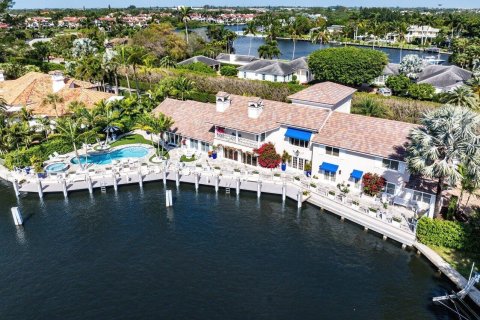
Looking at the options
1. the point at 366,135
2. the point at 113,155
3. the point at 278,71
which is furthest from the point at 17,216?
the point at 278,71

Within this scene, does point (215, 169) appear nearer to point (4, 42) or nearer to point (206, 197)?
point (206, 197)

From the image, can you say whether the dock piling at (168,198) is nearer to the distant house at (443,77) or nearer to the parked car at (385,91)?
the parked car at (385,91)

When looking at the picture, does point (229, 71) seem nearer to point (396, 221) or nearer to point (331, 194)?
point (331, 194)

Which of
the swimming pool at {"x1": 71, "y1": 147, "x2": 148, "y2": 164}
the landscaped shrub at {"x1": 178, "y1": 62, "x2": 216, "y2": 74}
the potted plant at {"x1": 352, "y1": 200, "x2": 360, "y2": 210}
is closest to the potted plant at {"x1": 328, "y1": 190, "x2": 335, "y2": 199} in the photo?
the potted plant at {"x1": 352, "y1": 200, "x2": 360, "y2": 210}

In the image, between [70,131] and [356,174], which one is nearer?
[356,174]

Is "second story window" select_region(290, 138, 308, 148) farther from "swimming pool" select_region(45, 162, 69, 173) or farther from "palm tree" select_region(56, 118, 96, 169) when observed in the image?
"swimming pool" select_region(45, 162, 69, 173)

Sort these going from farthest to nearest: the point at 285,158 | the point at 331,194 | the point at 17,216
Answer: the point at 285,158
the point at 331,194
the point at 17,216

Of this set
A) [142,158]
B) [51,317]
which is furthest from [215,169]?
[51,317]
